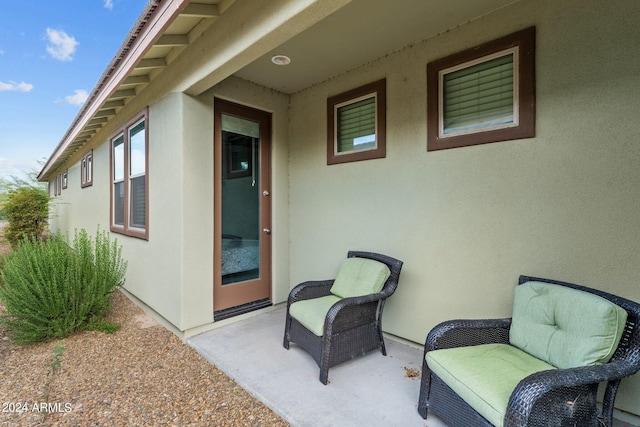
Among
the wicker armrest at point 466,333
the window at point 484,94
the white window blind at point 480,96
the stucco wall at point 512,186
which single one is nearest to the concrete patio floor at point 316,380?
the wicker armrest at point 466,333

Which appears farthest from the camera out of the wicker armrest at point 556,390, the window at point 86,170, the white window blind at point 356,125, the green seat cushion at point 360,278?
the window at point 86,170

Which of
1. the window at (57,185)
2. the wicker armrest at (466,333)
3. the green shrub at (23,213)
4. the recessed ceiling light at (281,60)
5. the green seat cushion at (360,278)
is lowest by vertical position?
the wicker armrest at (466,333)

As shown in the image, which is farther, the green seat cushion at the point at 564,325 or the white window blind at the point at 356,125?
the white window blind at the point at 356,125

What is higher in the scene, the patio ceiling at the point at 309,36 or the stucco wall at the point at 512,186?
the patio ceiling at the point at 309,36

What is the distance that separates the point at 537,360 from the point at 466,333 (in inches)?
15.4

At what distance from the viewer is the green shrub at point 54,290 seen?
3018mm

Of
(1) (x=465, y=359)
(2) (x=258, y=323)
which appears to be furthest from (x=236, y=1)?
(2) (x=258, y=323)

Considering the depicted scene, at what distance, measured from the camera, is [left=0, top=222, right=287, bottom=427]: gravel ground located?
1986mm

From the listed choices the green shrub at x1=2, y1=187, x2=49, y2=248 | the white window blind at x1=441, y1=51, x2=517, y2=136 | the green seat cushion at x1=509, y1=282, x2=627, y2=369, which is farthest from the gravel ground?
the green shrub at x1=2, y1=187, x2=49, y2=248

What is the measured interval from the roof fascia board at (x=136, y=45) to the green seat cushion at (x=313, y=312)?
2502mm

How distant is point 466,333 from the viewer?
1.96 m

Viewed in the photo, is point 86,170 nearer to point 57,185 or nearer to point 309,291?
point 57,185

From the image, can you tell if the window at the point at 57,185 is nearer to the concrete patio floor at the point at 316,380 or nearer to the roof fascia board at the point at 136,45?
the roof fascia board at the point at 136,45

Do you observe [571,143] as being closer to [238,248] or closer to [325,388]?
[325,388]
